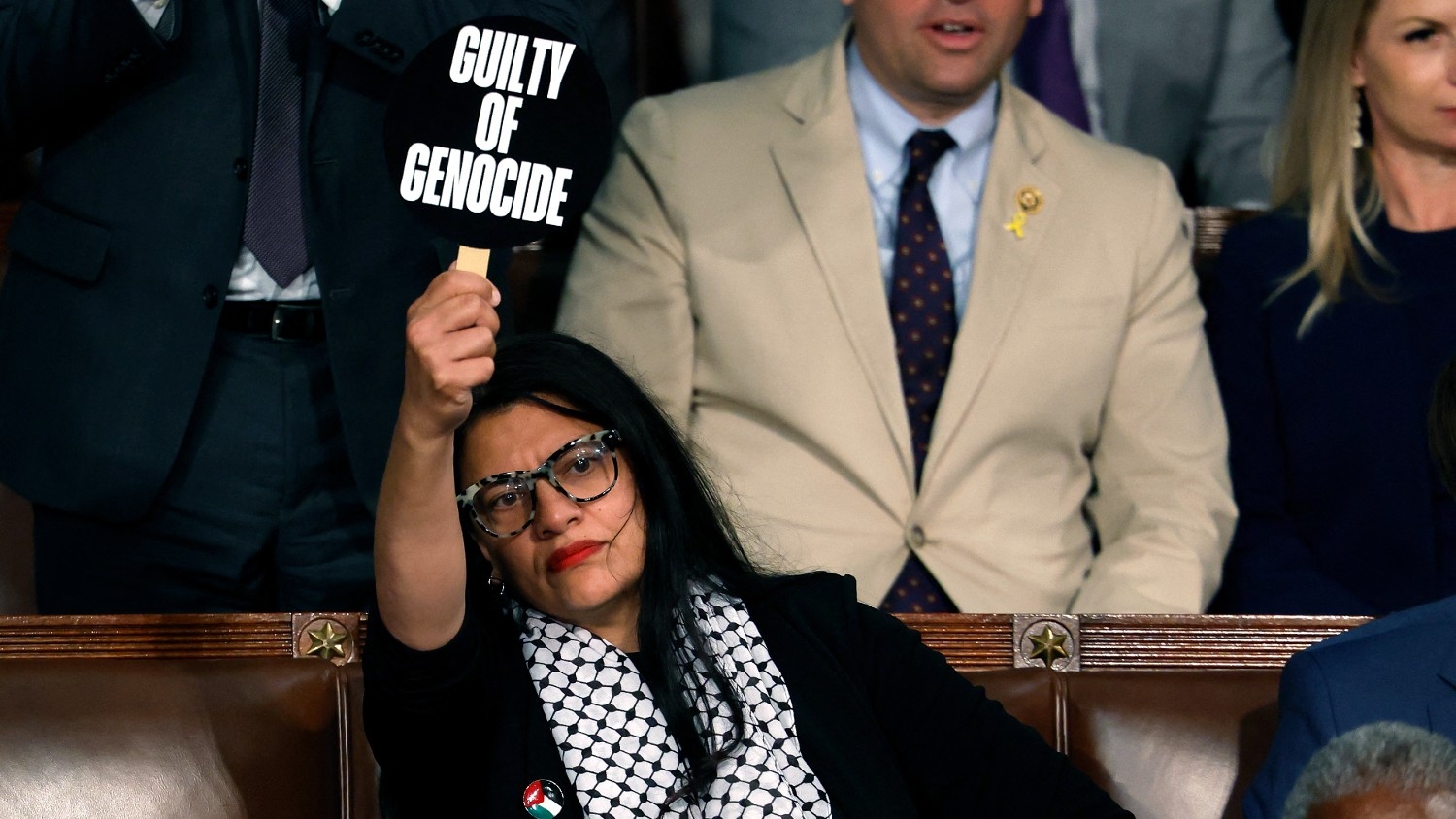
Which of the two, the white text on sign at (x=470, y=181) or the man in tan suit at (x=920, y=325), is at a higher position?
the white text on sign at (x=470, y=181)

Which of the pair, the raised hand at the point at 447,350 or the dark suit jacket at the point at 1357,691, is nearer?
the raised hand at the point at 447,350

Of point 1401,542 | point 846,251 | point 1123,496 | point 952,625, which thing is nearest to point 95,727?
point 952,625

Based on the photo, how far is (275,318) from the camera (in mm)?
1926

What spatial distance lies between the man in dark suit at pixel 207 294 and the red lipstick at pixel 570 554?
40 centimetres

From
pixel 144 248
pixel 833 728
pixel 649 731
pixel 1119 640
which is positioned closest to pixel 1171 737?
pixel 1119 640

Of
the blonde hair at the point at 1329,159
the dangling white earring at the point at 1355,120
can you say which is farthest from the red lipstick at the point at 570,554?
the dangling white earring at the point at 1355,120

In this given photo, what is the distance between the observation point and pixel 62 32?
1.80m

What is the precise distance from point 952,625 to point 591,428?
1.34 feet

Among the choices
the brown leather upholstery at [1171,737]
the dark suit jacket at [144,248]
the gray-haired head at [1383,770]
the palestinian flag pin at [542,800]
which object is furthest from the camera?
the dark suit jacket at [144,248]

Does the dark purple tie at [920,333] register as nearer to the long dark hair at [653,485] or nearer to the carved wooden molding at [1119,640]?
the carved wooden molding at [1119,640]

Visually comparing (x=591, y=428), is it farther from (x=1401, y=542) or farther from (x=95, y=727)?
(x=1401, y=542)

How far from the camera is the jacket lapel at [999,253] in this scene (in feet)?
7.27

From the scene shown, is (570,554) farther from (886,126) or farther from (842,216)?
(886,126)

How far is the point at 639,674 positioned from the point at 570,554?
12cm
